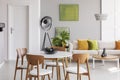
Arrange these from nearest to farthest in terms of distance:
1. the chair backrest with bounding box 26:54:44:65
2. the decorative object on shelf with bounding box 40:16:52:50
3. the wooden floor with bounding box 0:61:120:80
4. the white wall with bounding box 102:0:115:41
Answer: the chair backrest with bounding box 26:54:44:65, the wooden floor with bounding box 0:61:120:80, the decorative object on shelf with bounding box 40:16:52:50, the white wall with bounding box 102:0:115:41

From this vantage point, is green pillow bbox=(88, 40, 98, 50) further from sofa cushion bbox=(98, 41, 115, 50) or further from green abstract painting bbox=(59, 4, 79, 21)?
green abstract painting bbox=(59, 4, 79, 21)

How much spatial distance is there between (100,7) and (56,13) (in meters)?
1.85

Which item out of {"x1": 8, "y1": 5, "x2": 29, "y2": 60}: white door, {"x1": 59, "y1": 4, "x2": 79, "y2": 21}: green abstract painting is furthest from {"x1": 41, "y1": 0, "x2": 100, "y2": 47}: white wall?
{"x1": 8, "y1": 5, "x2": 29, "y2": 60}: white door

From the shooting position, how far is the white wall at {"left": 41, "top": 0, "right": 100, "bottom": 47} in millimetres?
11039

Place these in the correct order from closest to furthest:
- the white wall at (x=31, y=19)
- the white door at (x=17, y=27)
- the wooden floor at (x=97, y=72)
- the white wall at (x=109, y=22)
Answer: the wooden floor at (x=97, y=72) → the white wall at (x=31, y=19) → the white door at (x=17, y=27) → the white wall at (x=109, y=22)

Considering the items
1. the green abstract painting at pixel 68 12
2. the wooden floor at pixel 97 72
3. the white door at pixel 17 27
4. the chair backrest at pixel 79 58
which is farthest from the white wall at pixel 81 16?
the chair backrest at pixel 79 58

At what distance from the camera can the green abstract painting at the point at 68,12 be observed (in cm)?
1106

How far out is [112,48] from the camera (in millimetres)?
9820

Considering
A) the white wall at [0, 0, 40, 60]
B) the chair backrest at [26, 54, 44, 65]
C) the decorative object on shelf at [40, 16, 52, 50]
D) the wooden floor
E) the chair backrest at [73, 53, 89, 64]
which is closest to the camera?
the chair backrest at [26, 54, 44, 65]

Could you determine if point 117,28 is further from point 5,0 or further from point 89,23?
point 5,0

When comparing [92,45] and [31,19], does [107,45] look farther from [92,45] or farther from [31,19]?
[31,19]

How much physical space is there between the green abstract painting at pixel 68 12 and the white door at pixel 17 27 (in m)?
1.85

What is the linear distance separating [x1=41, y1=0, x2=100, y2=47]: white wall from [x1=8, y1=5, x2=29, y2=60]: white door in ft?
4.78

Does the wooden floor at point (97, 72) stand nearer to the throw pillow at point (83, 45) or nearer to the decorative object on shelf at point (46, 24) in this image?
the throw pillow at point (83, 45)
